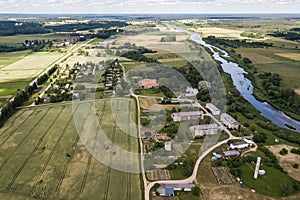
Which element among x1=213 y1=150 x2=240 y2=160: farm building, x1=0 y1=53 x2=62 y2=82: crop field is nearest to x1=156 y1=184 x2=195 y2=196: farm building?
x1=213 y1=150 x2=240 y2=160: farm building

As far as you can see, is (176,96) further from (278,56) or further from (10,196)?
(278,56)

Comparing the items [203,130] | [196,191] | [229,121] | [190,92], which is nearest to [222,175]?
[196,191]

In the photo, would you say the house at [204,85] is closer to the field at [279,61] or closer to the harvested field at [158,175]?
the field at [279,61]

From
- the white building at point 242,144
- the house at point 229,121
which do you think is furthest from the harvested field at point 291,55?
the white building at point 242,144

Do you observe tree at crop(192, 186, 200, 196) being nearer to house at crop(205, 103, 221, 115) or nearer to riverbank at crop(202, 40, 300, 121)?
house at crop(205, 103, 221, 115)

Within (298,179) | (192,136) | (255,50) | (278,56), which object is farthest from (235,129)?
(255,50)
